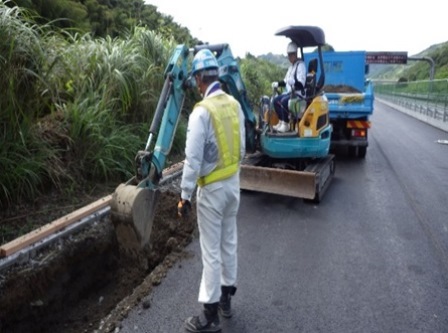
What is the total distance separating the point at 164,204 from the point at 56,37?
2703 mm

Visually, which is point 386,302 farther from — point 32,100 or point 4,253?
point 32,100

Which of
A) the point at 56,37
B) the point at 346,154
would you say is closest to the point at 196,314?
the point at 56,37

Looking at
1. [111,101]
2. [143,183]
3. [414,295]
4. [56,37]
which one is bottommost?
[414,295]

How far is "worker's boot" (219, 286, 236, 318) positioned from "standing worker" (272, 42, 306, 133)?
3.67 metres

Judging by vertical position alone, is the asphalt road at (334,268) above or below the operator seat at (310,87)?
below

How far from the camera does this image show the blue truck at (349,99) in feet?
30.8

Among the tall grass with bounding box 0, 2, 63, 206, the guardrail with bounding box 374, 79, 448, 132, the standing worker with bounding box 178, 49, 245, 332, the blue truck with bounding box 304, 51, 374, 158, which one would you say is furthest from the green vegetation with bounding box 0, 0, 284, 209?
the guardrail with bounding box 374, 79, 448, 132

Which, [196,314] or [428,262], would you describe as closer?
[196,314]

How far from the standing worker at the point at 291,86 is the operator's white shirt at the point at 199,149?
3.65 metres

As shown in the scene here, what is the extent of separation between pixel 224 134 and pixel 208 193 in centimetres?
48

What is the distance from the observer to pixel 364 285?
3924 mm

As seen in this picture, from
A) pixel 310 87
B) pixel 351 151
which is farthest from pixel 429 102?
pixel 310 87

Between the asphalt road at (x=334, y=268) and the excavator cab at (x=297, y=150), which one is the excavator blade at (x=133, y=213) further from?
the excavator cab at (x=297, y=150)

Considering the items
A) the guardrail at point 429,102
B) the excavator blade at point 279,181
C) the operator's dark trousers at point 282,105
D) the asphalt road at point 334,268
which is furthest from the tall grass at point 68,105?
the guardrail at point 429,102
